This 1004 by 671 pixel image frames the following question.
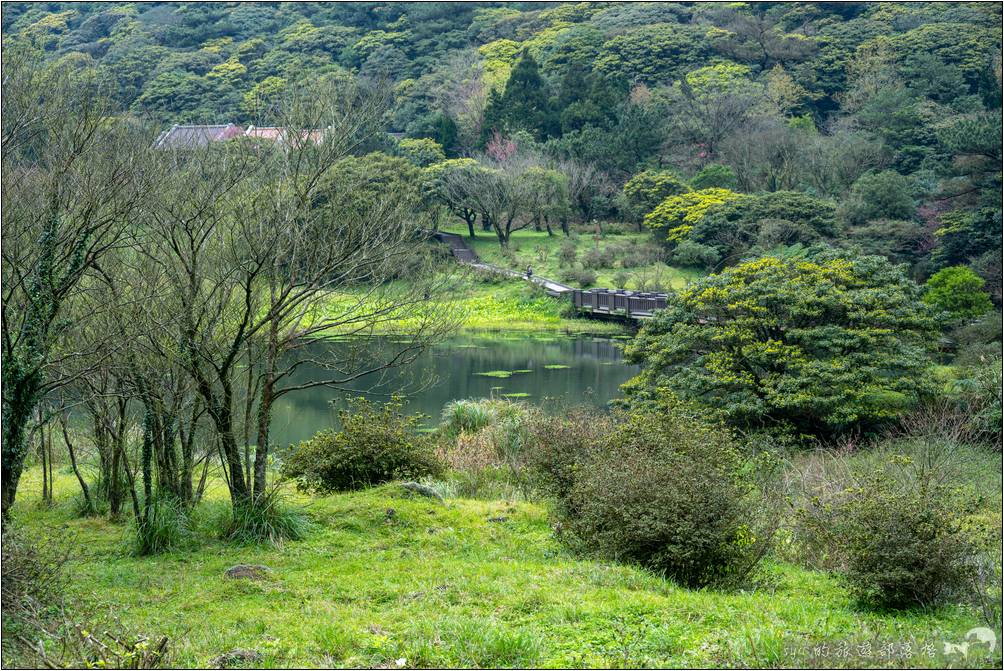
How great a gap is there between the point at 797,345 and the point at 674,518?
10.6 meters

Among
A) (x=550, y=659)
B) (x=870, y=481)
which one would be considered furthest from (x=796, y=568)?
(x=550, y=659)

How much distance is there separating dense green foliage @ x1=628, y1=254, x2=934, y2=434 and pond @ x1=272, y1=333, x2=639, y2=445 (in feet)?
8.62

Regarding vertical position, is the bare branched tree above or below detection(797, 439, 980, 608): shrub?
above

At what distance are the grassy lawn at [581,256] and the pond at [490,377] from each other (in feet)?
21.1

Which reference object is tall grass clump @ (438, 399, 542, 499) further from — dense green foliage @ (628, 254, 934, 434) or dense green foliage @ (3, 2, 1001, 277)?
dense green foliage @ (3, 2, 1001, 277)

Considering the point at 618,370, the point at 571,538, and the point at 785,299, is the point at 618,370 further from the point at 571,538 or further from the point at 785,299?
the point at 571,538

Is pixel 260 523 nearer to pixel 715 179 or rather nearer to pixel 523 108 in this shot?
pixel 715 179

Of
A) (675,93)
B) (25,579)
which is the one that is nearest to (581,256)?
(675,93)

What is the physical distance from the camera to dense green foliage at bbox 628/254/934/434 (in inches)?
651

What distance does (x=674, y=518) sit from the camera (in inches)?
303

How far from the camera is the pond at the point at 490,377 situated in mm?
21094

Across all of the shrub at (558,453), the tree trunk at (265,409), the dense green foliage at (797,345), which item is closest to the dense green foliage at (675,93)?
the dense green foliage at (797,345)

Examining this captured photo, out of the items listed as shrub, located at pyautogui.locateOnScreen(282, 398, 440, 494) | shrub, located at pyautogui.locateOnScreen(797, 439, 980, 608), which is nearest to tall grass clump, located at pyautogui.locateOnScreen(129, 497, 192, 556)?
shrub, located at pyautogui.locateOnScreen(282, 398, 440, 494)

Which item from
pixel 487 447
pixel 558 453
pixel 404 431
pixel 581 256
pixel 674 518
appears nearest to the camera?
pixel 674 518
